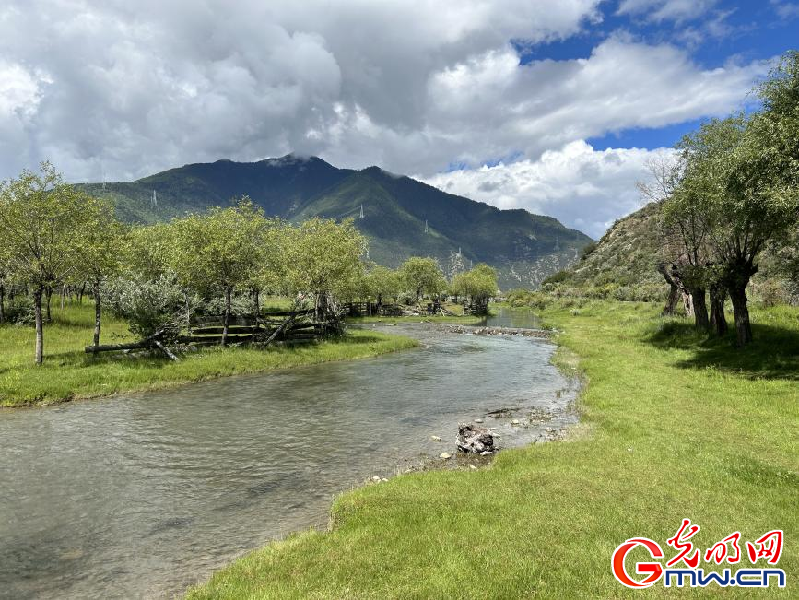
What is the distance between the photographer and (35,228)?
2983 cm

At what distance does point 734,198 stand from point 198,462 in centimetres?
3273

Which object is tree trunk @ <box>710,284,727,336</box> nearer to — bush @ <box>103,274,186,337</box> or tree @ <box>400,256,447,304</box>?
bush @ <box>103,274,186,337</box>

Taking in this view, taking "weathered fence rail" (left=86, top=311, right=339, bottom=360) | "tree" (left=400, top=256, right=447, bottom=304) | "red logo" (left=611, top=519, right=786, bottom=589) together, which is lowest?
"red logo" (left=611, top=519, right=786, bottom=589)

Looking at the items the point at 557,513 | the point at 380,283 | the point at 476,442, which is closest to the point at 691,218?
the point at 476,442

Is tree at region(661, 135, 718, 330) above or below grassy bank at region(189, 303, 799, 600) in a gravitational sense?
above

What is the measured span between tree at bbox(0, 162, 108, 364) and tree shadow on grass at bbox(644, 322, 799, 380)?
146 ft

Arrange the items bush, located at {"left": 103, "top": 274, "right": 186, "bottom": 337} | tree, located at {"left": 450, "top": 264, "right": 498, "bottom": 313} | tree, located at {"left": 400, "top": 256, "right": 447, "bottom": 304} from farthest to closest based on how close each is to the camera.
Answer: tree, located at {"left": 400, "top": 256, "right": 447, "bottom": 304}
tree, located at {"left": 450, "top": 264, "right": 498, "bottom": 313}
bush, located at {"left": 103, "top": 274, "right": 186, "bottom": 337}

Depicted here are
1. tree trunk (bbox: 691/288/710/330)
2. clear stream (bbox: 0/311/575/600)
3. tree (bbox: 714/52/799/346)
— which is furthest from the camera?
tree trunk (bbox: 691/288/710/330)

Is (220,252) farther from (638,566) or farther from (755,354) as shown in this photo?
(755,354)

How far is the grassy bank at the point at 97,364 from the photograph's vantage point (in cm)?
2631

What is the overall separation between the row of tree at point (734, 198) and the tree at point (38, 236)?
4235cm

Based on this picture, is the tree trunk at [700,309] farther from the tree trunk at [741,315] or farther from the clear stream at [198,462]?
the clear stream at [198,462]

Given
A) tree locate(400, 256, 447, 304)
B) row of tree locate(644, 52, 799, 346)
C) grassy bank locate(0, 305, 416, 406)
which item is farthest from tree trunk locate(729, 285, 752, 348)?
tree locate(400, 256, 447, 304)

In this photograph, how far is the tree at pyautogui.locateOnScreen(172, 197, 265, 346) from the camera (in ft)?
131
